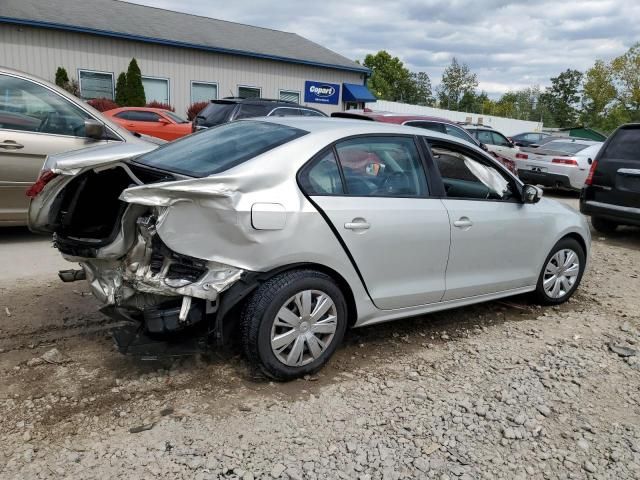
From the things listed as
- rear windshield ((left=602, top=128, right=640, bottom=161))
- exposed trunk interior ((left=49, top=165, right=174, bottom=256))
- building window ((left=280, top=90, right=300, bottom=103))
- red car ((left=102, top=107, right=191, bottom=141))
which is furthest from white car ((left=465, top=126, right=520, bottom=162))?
exposed trunk interior ((left=49, top=165, right=174, bottom=256))

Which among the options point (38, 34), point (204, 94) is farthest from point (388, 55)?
point (38, 34)

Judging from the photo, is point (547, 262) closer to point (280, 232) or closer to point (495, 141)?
point (280, 232)

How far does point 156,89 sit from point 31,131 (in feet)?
55.6

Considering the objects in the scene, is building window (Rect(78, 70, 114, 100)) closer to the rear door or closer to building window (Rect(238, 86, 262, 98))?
building window (Rect(238, 86, 262, 98))

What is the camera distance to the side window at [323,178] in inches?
133

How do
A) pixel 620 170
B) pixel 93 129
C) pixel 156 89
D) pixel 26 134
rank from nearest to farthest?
pixel 93 129
pixel 26 134
pixel 620 170
pixel 156 89

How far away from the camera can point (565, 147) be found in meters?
13.4

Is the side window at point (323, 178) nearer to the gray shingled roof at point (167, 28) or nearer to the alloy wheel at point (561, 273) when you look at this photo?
the alloy wheel at point (561, 273)

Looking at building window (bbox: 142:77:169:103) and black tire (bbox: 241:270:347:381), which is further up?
building window (bbox: 142:77:169:103)

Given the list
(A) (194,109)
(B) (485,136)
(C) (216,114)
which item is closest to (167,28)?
(A) (194,109)

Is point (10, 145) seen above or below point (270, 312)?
above

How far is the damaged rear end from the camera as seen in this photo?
3.06m

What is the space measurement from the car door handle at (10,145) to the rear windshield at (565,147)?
1156cm

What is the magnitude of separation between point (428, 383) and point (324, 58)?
996 inches
